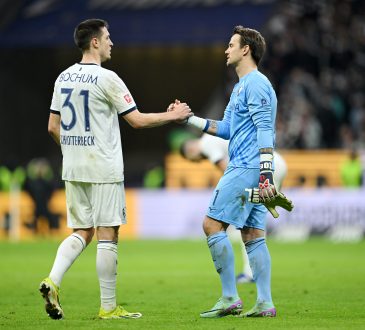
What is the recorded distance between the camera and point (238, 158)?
9195 millimetres

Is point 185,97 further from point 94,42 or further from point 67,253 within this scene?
point 67,253

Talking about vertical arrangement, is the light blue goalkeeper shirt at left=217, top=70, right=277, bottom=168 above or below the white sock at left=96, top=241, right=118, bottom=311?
above

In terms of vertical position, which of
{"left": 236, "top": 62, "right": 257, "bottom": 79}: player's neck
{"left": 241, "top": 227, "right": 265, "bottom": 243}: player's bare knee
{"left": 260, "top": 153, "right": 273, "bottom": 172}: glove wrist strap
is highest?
{"left": 236, "top": 62, "right": 257, "bottom": 79}: player's neck

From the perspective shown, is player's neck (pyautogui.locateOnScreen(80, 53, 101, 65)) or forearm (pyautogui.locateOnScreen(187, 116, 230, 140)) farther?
forearm (pyautogui.locateOnScreen(187, 116, 230, 140))

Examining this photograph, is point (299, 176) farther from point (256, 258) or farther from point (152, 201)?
point (256, 258)

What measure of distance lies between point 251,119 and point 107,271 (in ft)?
5.82

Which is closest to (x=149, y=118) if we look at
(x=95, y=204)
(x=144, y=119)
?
(x=144, y=119)

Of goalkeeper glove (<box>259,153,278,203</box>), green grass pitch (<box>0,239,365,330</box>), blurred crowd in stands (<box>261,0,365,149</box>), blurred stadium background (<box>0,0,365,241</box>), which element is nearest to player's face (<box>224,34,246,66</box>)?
goalkeeper glove (<box>259,153,278,203</box>)

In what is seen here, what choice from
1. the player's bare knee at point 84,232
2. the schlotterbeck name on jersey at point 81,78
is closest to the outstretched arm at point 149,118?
the schlotterbeck name on jersey at point 81,78

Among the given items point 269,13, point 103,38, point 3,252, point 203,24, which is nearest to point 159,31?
point 203,24

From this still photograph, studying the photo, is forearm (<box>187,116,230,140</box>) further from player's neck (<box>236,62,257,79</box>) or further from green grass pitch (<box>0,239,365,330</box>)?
green grass pitch (<box>0,239,365,330</box>)

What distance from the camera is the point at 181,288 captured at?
12.7 meters

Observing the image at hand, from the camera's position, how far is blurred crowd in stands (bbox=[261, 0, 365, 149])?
92.5ft

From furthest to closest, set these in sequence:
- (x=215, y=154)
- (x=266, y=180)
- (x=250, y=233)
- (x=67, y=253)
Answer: (x=215, y=154) → (x=250, y=233) → (x=67, y=253) → (x=266, y=180)
